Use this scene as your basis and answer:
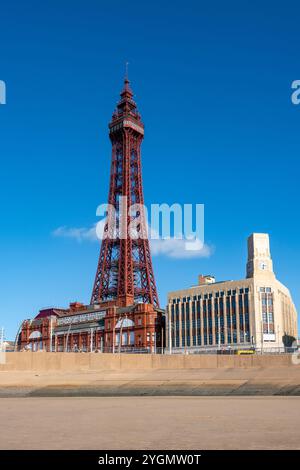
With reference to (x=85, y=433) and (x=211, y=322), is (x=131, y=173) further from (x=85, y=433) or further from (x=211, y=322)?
(x=85, y=433)

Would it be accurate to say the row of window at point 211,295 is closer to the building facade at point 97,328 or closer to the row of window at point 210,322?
the row of window at point 210,322

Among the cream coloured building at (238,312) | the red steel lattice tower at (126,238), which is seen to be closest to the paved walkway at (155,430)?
the cream coloured building at (238,312)

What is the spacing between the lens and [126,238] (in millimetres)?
116250

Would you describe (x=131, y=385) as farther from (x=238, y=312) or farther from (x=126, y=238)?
(x=126, y=238)

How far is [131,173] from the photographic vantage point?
127 metres

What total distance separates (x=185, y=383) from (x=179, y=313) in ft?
235

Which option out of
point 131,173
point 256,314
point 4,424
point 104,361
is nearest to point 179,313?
point 256,314

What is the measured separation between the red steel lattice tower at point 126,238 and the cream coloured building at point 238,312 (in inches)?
404

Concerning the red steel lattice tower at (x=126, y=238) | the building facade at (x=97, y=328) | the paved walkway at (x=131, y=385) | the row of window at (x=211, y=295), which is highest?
the red steel lattice tower at (x=126, y=238)

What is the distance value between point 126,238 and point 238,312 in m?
34.1

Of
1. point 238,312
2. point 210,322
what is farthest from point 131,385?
point 210,322

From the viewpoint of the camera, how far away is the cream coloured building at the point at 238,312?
90750 mm

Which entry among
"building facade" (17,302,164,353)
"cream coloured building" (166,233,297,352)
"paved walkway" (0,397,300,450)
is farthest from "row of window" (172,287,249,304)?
"paved walkway" (0,397,300,450)

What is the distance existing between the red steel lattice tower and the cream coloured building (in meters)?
10.2
